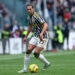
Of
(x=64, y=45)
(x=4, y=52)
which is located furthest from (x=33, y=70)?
(x=64, y=45)

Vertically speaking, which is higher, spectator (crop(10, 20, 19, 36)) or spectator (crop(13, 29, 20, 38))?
spectator (crop(10, 20, 19, 36))

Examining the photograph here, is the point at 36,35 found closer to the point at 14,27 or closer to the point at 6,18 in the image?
the point at 14,27

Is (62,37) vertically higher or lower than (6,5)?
lower

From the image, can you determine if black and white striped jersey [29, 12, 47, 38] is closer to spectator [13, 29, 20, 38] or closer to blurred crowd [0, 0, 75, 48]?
blurred crowd [0, 0, 75, 48]

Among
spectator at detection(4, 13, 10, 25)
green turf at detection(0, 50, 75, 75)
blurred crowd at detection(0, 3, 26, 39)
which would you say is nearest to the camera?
green turf at detection(0, 50, 75, 75)

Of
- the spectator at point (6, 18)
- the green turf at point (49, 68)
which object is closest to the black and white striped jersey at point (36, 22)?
the green turf at point (49, 68)

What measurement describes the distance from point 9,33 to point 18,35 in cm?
60

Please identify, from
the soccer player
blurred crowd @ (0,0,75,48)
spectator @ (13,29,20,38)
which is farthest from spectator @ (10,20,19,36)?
the soccer player

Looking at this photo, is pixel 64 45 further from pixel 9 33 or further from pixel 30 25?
pixel 30 25

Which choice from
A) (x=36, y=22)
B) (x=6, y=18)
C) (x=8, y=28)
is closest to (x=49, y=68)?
(x=36, y=22)

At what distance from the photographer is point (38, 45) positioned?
13.1m

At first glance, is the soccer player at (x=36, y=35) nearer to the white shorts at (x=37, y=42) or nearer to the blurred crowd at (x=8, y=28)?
the white shorts at (x=37, y=42)

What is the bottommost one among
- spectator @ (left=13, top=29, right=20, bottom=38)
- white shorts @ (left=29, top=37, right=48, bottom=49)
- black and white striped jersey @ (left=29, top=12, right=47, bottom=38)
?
spectator @ (left=13, top=29, right=20, bottom=38)

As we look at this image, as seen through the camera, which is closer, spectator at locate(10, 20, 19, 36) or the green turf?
the green turf
